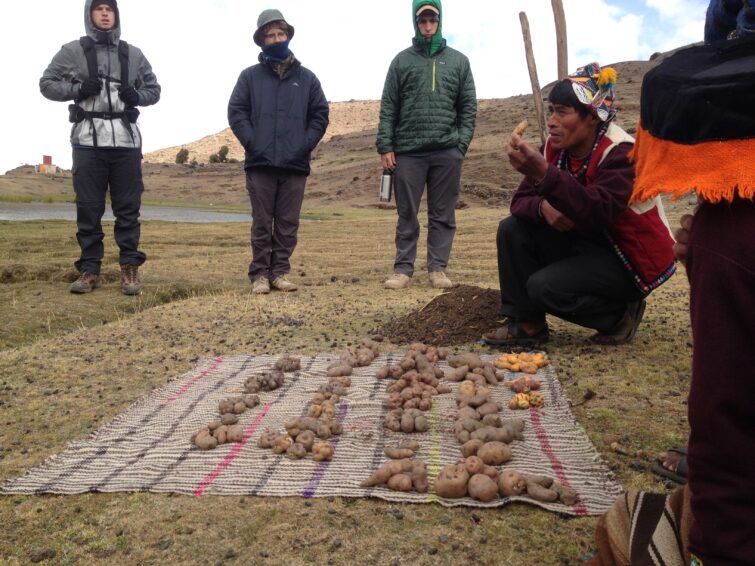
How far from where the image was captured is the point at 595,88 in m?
3.71

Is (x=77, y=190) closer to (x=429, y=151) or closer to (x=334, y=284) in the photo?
(x=334, y=284)

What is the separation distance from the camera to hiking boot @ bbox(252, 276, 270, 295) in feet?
20.8

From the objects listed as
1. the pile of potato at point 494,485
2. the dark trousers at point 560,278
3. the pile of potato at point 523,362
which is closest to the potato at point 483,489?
the pile of potato at point 494,485

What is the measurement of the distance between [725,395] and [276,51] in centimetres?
555

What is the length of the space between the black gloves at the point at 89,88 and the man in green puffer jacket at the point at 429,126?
2396mm

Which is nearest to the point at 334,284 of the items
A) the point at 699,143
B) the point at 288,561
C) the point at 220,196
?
the point at 288,561

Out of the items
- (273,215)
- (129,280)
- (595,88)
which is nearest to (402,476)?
(595,88)

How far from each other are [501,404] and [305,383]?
1.01 meters

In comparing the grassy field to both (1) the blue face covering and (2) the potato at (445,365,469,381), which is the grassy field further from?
(1) the blue face covering

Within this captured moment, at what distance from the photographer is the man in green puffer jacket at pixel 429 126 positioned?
6.20 metres

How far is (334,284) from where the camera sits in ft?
22.8

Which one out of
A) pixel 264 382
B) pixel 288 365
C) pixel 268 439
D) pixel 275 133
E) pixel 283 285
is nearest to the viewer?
pixel 268 439

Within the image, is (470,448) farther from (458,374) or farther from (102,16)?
(102,16)

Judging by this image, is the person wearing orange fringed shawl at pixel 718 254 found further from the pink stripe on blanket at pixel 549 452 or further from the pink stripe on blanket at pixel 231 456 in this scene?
the pink stripe on blanket at pixel 231 456
